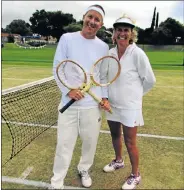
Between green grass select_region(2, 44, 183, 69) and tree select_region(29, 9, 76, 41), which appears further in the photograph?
tree select_region(29, 9, 76, 41)

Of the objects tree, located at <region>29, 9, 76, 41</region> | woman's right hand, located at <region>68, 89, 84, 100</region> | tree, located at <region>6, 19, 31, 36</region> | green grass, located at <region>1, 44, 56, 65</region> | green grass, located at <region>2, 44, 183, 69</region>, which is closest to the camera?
woman's right hand, located at <region>68, 89, 84, 100</region>

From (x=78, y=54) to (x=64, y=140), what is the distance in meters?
1.00

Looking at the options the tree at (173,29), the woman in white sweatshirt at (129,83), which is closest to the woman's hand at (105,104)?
the woman in white sweatshirt at (129,83)

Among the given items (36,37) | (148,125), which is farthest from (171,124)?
(36,37)

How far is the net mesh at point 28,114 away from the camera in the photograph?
5023 mm

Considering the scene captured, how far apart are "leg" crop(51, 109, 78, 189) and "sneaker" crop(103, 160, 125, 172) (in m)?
0.80

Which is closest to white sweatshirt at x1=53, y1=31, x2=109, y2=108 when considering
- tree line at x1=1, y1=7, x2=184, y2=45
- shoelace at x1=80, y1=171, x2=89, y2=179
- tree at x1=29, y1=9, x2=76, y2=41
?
shoelace at x1=80, y1=171, x2=89, y2=179

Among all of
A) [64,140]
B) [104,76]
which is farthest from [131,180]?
[104,76]

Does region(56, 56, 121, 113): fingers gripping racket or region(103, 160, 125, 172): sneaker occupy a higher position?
region(56, 56, 121, 113): fingers gripping racket

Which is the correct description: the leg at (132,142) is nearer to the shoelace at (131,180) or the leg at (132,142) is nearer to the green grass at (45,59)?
the shoelace at (131,180)

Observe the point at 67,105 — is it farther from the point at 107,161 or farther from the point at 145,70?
the point at 107,161

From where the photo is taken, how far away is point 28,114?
681 centimetres

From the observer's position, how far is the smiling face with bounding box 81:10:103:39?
10.7 feet

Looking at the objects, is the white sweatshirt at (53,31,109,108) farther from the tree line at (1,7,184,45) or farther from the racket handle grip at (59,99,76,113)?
the tree line at (1,7,184,45)
